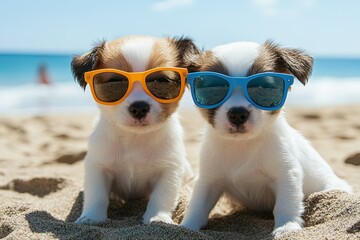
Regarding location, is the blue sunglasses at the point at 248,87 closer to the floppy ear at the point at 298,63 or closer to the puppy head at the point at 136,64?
the floppy ear at the point at 298,63

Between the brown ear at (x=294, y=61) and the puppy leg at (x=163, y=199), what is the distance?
1.18 m

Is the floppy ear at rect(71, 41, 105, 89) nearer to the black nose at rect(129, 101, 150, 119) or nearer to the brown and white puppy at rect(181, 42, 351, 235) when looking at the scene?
the black nose at rect(129, 101, 150, 119)

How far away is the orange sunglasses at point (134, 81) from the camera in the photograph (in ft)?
12.5

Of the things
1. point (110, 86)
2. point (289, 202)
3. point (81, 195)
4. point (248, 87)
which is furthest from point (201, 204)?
point (81, 195)

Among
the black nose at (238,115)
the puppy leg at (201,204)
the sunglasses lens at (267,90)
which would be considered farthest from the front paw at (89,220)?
the sunglasses lens at (267,90)

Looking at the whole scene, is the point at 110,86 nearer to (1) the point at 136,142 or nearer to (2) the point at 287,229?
(1) the point at 136,142

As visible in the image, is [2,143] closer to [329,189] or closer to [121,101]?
[121,101]

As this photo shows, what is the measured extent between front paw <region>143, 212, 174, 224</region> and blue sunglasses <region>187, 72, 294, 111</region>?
0.85 meters

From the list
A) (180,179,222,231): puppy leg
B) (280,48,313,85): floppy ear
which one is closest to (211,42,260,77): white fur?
(280,48,313,85): floppy ear

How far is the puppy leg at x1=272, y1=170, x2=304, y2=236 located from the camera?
3592mm

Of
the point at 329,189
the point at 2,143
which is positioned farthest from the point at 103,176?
the point at 2,143

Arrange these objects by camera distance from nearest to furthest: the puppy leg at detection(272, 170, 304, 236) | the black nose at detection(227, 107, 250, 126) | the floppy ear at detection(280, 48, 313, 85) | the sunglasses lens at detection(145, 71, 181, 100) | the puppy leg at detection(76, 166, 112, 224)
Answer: the black nose at detection(227, 107, 250, 126), the puppy leg at detection(272, 170, 304, 236), the floppy ear at detection(280, 48, 313, 85), the sunglasses lens at detection(145, 71, 181, 100), the puppy leg at detection(76, 166, 112, 224)

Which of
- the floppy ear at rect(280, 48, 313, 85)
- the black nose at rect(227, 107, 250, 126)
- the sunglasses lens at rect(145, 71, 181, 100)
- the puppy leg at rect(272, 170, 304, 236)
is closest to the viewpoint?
the black nose at rect(227, 107, 250, 126)

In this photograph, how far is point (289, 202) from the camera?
3654mm
